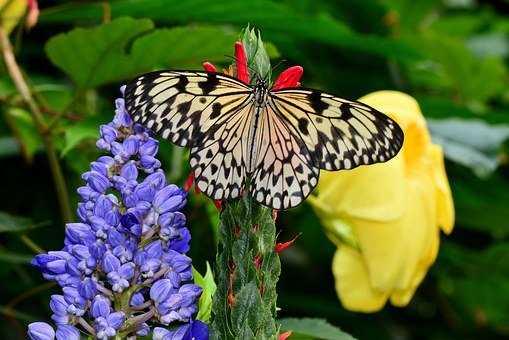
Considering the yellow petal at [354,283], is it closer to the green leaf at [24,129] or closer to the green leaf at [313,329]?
the green leaf at [313,329]

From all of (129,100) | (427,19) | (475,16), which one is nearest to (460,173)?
(427,19)

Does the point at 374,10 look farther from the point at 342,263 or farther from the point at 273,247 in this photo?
the point at 273,247

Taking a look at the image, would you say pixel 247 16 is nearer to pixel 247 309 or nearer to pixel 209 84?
pixel 209 84

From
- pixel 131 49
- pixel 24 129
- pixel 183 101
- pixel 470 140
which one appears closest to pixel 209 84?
pixel 183 101

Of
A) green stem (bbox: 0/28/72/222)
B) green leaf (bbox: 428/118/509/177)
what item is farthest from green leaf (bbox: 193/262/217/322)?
green leaf (bbox: 428/118/509/177)

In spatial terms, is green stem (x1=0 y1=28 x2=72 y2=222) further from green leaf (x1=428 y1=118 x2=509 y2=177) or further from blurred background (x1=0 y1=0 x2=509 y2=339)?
green leaf (x1=428 y1=118 x2=509 y2=177)

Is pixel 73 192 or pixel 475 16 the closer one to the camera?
pixel 73 192

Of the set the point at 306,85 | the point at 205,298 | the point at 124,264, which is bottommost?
the point at 306,85
